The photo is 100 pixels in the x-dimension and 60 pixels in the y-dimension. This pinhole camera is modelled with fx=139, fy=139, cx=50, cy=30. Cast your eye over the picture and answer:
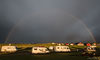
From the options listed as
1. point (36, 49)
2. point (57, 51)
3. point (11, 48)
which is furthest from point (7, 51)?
point (57, 51)

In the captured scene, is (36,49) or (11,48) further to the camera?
(11,48)

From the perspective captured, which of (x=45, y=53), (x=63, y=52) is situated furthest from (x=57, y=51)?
(x=45, y=53)

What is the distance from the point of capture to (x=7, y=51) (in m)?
45.7

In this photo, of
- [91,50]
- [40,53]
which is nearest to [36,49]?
[40,53]

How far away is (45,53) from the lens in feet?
130

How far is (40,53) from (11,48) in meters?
12.1

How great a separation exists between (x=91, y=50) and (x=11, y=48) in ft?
86.8

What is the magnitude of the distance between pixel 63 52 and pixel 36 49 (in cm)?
936

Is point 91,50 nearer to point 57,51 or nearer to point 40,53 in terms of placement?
point 57,51

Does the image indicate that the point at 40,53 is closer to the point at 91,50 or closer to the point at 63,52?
the point at 63,52

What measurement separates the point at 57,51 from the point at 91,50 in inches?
449

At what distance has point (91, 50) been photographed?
45.9 metres

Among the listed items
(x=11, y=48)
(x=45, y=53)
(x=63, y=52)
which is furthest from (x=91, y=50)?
(x=11, y=48)

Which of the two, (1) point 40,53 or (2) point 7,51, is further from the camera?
(2) point 7,51
